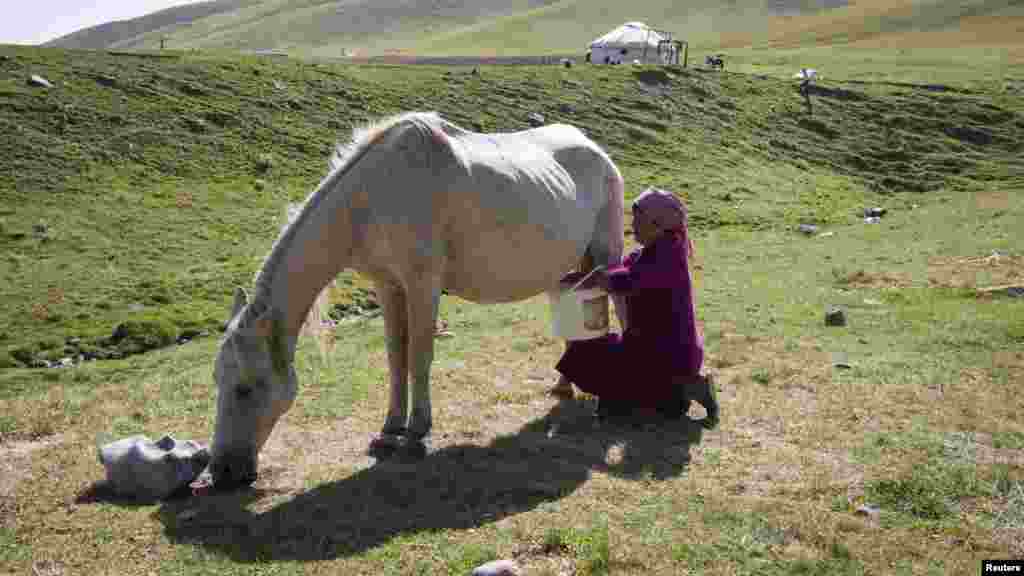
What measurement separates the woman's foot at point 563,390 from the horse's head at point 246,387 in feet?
10.4

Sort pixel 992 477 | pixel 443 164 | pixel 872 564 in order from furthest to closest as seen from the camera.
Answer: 1. pixel 443 164
2. pixel 992 477
3. pixel 872 564

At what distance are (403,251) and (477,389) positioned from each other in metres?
2.83

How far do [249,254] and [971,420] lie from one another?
1213cm

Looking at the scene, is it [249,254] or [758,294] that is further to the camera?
[249,254]

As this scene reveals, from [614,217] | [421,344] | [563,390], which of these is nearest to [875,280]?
[614,217]

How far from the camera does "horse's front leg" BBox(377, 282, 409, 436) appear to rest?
6906mm


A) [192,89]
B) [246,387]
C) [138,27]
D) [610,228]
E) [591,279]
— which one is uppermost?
[138,27]

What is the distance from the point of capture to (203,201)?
18.3 metres

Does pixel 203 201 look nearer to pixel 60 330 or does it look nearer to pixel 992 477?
pixel 60 330

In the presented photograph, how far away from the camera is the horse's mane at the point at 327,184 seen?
19.2ft

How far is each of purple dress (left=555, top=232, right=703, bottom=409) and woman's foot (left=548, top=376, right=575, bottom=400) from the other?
922mm

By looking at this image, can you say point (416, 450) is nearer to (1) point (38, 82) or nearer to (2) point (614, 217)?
(2) point (614, 217)

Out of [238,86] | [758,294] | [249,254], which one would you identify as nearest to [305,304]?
[758,294]

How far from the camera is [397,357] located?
7.05 metres
